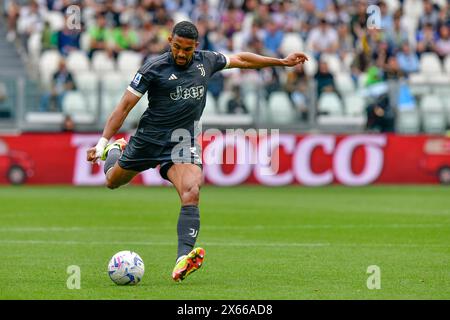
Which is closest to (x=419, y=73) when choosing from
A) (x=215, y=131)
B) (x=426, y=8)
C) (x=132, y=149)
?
(x=426, y=8)

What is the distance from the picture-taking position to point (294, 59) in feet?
40.3

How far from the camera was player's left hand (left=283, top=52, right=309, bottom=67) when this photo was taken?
12.2 meters

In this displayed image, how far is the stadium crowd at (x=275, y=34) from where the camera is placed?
92.8 feet

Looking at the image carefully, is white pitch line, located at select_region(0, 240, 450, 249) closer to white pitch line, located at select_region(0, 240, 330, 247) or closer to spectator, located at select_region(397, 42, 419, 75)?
white pitch line, located at select_region(0, 240, 330, 247)

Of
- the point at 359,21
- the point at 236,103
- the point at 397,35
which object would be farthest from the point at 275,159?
the point at 397,35

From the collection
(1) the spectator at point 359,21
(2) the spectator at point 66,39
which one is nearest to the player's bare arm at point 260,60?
(2) the spectator at point 66,39

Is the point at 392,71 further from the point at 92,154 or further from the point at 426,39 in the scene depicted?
the point at 92,154

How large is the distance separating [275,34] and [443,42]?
15.5 ft

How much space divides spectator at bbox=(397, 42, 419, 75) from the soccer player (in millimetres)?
18253

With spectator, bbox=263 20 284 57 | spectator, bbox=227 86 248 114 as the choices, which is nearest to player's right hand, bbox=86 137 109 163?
spectator, bbox=227 86 248 114

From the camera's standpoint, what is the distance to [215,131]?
2677cm

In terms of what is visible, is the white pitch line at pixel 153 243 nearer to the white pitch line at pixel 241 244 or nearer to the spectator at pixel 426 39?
the white pitch line at pixel 241 244
